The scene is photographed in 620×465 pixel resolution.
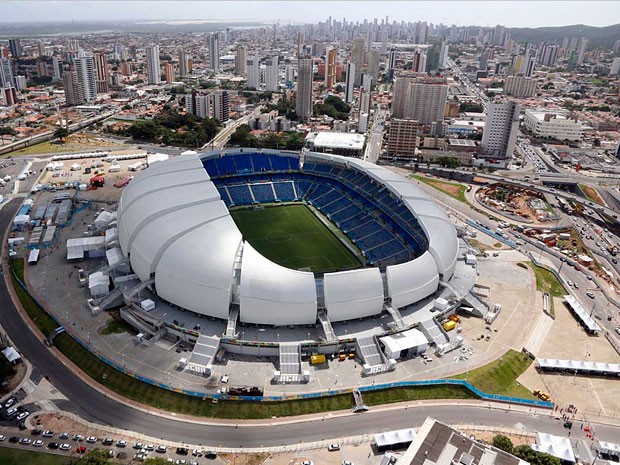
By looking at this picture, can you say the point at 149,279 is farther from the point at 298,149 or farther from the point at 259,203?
the point at 298,149

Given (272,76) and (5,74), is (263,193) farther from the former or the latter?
(5,74)

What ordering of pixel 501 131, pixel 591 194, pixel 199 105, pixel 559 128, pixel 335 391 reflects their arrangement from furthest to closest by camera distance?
pixel 199 105, pixel 559 128, pixel 501 131, pixel 591 194, pixel 335 391

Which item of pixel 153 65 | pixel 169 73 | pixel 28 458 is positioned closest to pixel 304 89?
pixel 153 65

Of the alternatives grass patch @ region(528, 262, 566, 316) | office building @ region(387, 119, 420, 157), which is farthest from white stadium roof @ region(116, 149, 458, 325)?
office building @ region(387, 119, 420, 157)

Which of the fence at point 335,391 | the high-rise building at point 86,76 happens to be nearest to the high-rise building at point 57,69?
the high-rise building at point 86,76

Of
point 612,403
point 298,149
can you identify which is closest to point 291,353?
point 612,403
